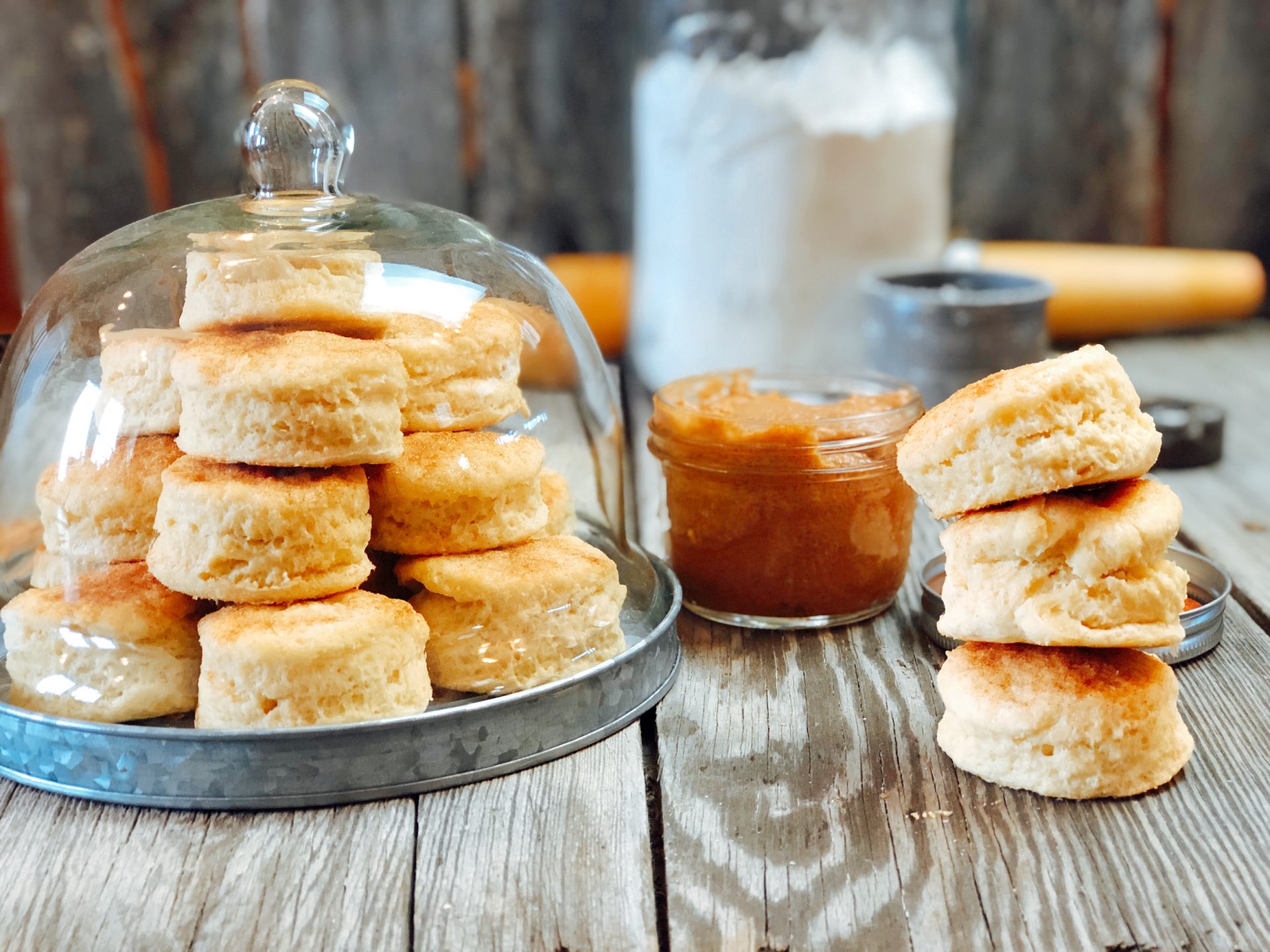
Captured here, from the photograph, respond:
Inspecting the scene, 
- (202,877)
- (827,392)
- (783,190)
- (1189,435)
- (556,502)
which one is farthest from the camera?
(783,190)

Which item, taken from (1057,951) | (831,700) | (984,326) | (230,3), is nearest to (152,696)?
(831,700)

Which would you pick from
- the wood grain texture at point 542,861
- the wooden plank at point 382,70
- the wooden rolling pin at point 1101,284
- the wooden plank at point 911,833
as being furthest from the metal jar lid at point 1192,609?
the wooden plank at point 382,70

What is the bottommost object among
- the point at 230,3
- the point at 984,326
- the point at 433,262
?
the point at 984,326

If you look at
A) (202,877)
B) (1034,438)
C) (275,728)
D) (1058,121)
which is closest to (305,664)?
(275,728)

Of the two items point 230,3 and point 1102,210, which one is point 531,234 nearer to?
point 230,3

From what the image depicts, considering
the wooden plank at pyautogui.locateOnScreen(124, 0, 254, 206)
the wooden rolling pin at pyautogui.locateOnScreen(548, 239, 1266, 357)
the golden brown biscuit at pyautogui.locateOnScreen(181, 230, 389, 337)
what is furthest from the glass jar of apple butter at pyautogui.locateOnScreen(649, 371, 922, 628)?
the wooden plank at pyautogui.locateOnScreen(124, 0, 254, 206)

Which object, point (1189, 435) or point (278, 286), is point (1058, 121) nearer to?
point (1189, 435)
